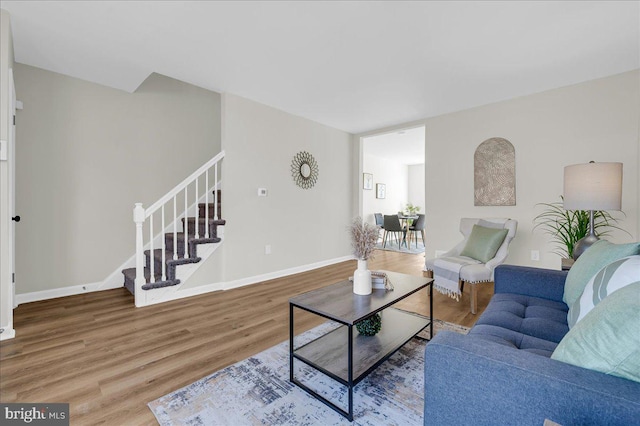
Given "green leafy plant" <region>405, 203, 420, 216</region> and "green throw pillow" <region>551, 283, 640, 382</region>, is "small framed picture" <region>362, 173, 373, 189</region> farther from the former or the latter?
"green throw pillow" <region>551, 283, 640, 382</region>

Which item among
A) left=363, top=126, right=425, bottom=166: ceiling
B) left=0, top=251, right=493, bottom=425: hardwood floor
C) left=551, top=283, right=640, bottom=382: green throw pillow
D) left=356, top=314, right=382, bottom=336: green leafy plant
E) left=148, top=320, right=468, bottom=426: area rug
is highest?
left=363, top=126, right=425, bottom=166: ceiling

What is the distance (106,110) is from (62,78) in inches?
18.0

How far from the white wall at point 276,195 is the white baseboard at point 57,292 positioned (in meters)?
→ 1.23

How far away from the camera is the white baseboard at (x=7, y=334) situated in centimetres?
213

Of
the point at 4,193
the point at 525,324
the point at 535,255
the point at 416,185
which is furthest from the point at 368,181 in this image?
the point at 4,193

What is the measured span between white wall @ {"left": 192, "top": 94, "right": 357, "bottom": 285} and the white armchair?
2017 millimetres

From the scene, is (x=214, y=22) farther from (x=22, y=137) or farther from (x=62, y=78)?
(x=22, y=137)

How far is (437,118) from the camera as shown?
434cm

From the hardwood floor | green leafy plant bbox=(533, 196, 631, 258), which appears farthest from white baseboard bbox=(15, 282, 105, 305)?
green leafy plant bbox=(533, 196, 631, 258)

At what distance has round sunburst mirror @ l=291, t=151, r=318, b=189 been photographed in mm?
4398

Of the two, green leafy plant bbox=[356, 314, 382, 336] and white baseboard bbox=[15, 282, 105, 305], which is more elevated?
green leafy plant bbox=[356, 314, 382, 336]

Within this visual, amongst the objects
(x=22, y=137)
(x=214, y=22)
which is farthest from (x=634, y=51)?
(x=22, y=137)

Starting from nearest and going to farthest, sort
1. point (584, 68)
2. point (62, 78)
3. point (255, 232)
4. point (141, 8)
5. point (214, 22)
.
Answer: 1. point (141, 8)
2. point (214, 22)
3. point (584, 68)
4. point (62, 78)
5. point (255, 232)

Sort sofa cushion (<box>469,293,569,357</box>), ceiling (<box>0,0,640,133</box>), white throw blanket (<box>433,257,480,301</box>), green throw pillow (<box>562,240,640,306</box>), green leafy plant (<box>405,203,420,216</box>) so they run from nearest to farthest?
sofa cushion (<box>469,293,569,357</box>)
green throw pillow (<box>562,240,640,306</box>)
ceiling (<box>0,0,640,133</box>)
white throw blanket (<box>433,257,480,301</box>)
green leafy plant (<box>405,203,420,216</box>)
